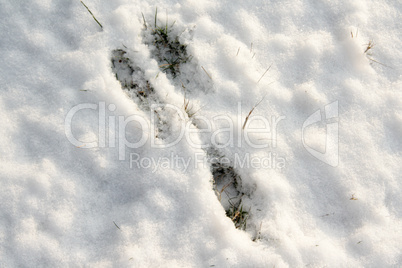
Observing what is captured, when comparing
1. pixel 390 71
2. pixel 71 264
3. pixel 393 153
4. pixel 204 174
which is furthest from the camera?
pixel 390 71

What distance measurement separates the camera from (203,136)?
81.7 inches

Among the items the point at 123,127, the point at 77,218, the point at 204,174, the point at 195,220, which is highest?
the point at 123,127

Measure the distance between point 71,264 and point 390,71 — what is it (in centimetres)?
232

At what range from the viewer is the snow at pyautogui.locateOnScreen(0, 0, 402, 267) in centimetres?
185

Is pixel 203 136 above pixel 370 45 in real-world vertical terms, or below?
below

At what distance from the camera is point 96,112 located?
6.67ft

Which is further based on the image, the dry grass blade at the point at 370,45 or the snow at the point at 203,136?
the dry grass blade at the point at 370,45

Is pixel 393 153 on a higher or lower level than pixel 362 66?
lower

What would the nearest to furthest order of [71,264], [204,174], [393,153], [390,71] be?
1. [71,264]
2. [204,174]
3. [393,153]
4. [390,71]

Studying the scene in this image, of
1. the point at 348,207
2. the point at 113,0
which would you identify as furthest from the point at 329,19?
the point at 113,0

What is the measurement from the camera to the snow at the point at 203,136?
6.07 ft

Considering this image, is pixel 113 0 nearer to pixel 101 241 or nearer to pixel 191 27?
pixel 191 27

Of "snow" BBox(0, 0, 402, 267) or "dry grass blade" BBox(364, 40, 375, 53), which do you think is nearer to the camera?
"snow" BBox(0, 0, 402, 267)

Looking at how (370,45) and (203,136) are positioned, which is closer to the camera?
(203,136)
